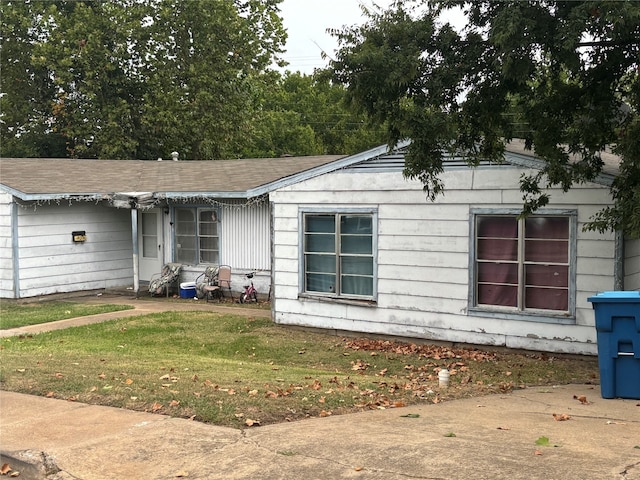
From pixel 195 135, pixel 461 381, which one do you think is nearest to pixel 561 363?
pixel 461 381

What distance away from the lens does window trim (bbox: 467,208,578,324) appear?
1111cm

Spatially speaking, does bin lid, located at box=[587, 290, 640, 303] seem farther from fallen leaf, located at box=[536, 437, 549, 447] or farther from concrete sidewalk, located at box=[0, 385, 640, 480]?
fallen leaf, located at box=[536, 437, 549, 447]

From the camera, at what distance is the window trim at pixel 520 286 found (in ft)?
36.4

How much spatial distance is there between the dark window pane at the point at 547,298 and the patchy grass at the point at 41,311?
9.65m

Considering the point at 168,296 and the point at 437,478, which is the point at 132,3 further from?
the point at 437,478

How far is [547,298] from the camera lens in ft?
37.7

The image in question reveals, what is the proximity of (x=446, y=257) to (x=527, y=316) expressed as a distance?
5.51 ft

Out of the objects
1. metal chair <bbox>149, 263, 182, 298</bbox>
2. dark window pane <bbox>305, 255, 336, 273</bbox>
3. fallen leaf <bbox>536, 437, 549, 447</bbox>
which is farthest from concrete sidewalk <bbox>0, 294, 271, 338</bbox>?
fallen leaf <bbox>536, 437, 549, 447</bbox>

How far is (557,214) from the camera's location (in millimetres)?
11211

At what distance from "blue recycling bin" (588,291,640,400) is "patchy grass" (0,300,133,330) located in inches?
441

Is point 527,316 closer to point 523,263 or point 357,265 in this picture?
point 523,263

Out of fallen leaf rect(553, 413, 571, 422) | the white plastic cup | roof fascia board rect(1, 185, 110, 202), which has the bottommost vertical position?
the white plastic cup

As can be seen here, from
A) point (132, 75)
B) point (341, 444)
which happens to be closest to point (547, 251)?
point (341, 444)

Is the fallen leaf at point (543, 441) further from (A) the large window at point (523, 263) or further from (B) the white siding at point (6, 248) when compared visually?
(B) the white siding at point (6, 248)
